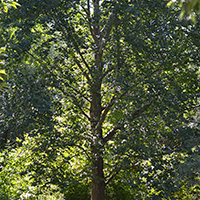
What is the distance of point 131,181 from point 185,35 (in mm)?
2614

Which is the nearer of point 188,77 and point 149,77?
point 149,77

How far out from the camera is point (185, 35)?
4.63m

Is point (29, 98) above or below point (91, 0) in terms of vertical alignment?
below

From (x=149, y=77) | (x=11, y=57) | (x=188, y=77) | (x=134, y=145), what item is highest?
(x=11, y=57)

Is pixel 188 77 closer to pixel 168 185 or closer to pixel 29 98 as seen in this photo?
pixel 168 185

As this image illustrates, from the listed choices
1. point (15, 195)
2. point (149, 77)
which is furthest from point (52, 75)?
point (15, 195)

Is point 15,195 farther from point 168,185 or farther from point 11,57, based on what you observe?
point 168,185

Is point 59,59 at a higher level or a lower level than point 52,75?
higher

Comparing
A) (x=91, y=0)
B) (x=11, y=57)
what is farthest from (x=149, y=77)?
(x=91, y=0)

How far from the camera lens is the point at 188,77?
178 inches

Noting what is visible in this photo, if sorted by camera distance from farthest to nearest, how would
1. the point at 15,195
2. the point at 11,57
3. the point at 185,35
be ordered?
1. the point at 15,195
2. the point at 185,35
3. the point at 11,57

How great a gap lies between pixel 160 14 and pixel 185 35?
2.05 feet

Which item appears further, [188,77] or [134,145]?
[188,77]

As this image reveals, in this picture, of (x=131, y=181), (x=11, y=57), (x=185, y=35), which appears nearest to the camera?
(x=131, y=181)
